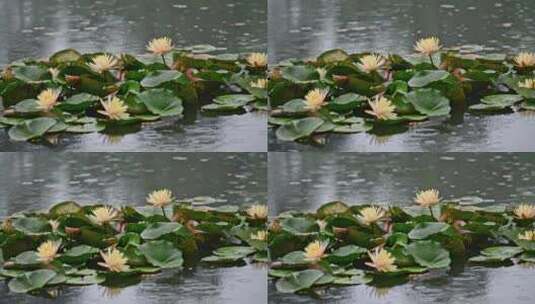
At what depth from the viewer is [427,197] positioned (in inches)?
115

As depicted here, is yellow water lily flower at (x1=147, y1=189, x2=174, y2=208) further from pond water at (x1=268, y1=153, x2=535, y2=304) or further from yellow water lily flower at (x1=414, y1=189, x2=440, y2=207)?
yellow water lily flower at (x1=414, y1=189, x2=440, y2=207)

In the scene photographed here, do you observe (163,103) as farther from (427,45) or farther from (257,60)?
(427,45)

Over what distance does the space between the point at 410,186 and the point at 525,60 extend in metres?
0.50

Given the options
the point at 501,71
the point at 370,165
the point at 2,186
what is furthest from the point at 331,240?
the point at 2,186

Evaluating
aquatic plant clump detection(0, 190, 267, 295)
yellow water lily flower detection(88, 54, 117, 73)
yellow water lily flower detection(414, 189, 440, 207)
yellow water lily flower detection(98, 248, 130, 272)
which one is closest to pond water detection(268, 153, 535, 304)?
yellow water lily flower detection(414, 189, 440, 207)

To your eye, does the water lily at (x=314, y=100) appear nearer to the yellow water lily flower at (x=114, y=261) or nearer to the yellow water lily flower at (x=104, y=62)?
the yellow water lily flower at (x=104, y=62)

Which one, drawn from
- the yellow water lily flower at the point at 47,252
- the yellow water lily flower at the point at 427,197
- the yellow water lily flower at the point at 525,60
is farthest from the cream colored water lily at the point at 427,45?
the yellow water lily flower at the point at 47,252

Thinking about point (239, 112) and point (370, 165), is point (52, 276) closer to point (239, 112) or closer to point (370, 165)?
point (239, 112)

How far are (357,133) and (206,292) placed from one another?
24.7 inches

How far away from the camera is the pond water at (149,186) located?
2.89m

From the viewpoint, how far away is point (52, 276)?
2.91 meters

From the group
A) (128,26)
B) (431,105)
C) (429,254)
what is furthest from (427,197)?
(128,26)

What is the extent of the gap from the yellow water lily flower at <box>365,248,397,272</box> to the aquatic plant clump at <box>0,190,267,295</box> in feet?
1.04

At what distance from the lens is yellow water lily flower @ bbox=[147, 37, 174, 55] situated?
2.97 m
